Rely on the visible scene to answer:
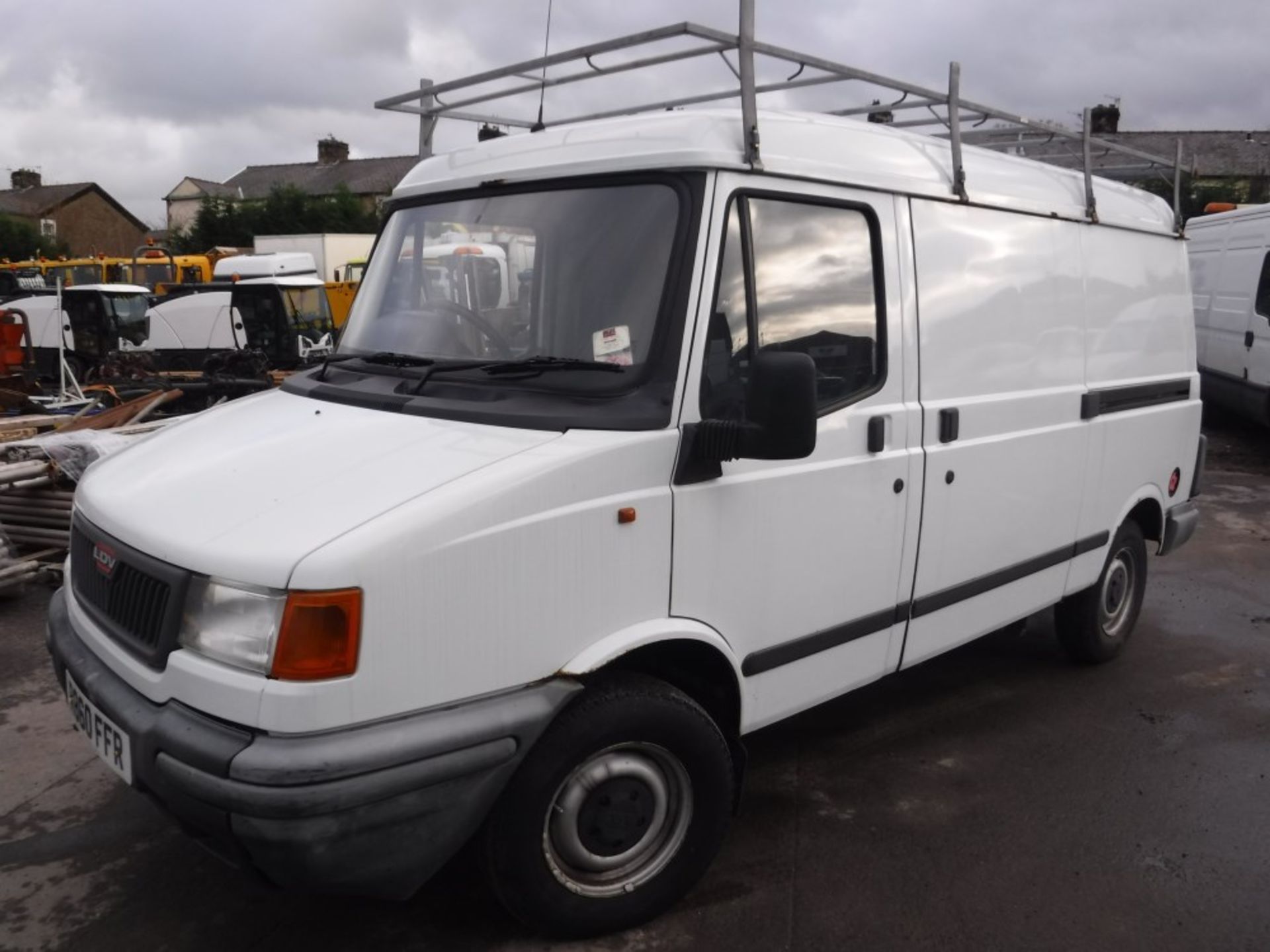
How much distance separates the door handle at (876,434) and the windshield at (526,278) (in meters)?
0.93

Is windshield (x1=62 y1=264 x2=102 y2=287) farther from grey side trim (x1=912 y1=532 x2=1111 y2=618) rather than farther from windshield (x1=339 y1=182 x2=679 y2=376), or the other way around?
grey side trim (x1=912 y1=532 x2=1111 y2=618)

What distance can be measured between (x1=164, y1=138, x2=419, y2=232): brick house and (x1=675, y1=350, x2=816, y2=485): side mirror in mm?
56498

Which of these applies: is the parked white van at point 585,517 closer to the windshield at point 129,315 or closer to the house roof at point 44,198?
the windshield at point 129,315

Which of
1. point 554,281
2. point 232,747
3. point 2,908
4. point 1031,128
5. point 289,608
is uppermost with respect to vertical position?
point 1031,128

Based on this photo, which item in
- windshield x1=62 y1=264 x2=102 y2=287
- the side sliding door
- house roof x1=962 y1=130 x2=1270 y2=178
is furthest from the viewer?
house roof x1=962 y1=130 x2=1270 y2=178

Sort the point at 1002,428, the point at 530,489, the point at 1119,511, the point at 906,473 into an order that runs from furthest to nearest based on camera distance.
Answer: the point at 1119,511 < the point at 1002,428 < the point at 906,473 < the point at 530,489

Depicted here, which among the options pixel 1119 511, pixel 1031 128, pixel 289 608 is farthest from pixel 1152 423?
pixel 289 608

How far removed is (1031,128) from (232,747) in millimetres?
4013

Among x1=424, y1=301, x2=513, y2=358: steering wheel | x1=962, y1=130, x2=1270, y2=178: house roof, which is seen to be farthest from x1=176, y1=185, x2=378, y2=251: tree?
x1=424, y1=301, x2=513, y2=358: steering wheel

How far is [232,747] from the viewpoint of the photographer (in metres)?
2.30

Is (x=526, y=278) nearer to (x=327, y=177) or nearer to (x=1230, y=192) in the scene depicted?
(x=1230, y=192)

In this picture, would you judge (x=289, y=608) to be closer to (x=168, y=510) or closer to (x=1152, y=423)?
(x=168, y=510)

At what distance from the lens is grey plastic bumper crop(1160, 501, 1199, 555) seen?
5402 millimetres

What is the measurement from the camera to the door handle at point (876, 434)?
337cm
